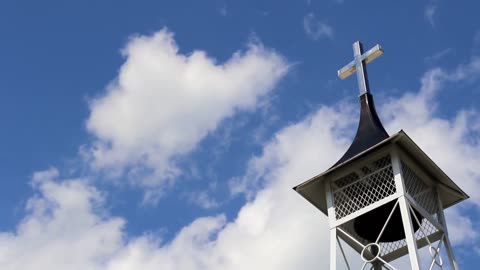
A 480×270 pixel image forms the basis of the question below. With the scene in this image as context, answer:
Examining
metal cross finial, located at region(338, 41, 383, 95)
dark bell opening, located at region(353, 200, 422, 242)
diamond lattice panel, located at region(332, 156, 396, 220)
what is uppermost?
metal cross finial, located at region(338, 41, 383, 95)

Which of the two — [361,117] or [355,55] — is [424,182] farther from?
[355,55]

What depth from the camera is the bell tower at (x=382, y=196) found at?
19453 mm

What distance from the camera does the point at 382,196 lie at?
19578 mm

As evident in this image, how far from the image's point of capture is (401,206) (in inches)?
744

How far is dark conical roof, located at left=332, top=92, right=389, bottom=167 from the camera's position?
20.7m

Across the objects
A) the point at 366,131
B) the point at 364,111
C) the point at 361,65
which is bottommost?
→ the point at 366,131

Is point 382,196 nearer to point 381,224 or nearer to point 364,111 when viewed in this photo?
point 381,224

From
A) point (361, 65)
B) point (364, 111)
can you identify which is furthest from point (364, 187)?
point (361, 65)

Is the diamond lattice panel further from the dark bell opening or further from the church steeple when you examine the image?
the church steeple

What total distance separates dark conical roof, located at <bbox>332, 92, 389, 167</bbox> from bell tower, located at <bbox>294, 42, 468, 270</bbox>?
1.4 inches

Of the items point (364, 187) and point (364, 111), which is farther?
point (364, 111)

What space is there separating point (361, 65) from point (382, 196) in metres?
4.45

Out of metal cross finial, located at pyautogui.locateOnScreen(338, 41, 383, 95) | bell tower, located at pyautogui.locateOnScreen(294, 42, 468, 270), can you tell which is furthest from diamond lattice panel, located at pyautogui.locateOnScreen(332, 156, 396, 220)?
metal cross finial, located at pyautogui.locateOnScreen(338, 41, 383, 95)

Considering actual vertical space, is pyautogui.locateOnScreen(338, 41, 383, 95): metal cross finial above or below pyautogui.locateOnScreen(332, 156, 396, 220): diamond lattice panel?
above
